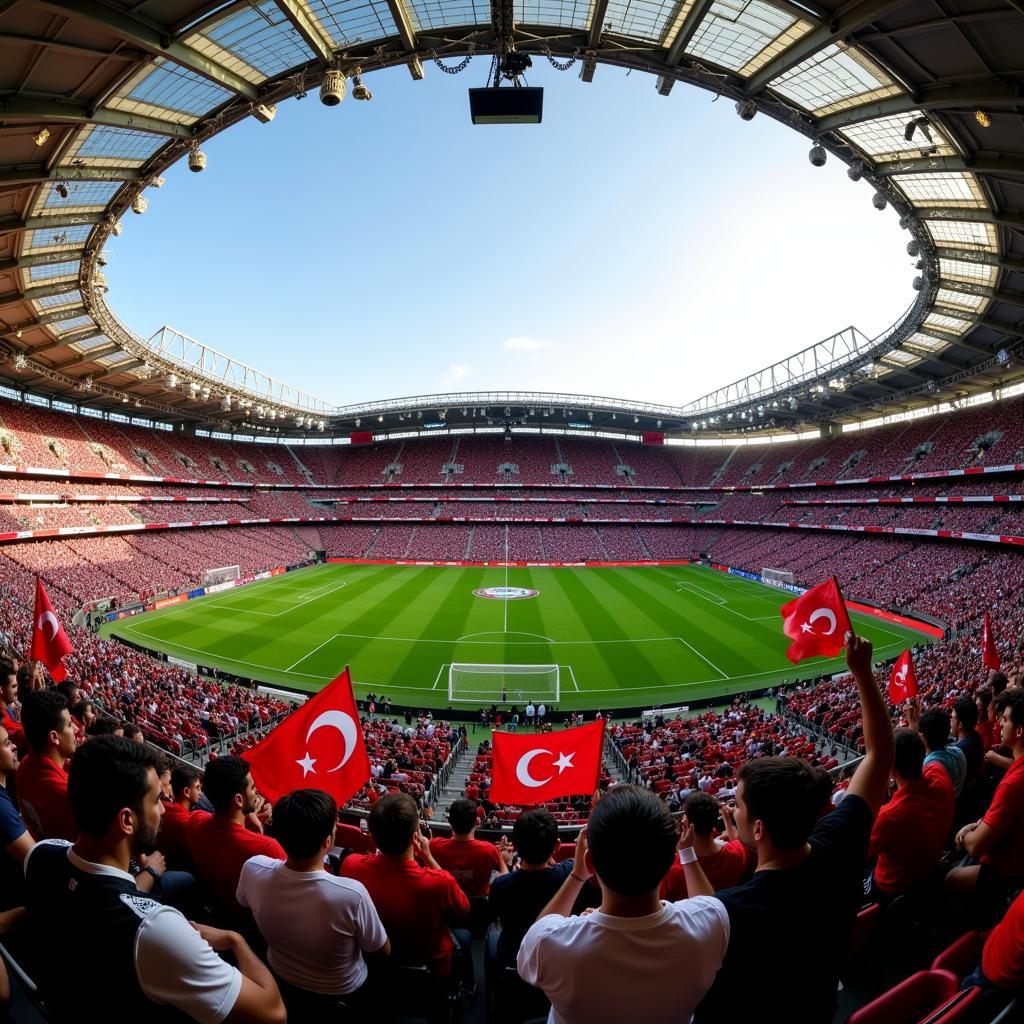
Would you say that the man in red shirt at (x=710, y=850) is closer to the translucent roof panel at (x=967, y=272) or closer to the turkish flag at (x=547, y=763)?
the turkish flag at (x=547, y=763)

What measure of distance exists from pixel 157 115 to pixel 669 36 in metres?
12.7

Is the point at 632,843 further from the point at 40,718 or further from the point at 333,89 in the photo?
the point at 333,89

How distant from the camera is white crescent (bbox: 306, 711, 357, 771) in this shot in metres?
6.14

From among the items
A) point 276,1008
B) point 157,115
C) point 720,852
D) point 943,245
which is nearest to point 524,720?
point 720,852

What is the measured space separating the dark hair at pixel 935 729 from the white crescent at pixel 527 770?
4.46 meters

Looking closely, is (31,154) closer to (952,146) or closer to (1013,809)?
(1013,809)

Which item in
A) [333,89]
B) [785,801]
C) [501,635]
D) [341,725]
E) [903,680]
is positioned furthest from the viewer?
[501,635]

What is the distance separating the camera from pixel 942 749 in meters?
5.00

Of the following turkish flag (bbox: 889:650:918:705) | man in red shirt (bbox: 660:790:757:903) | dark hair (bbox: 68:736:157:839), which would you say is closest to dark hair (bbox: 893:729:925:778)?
man in red shirt (bbox: 660:790:757:903)

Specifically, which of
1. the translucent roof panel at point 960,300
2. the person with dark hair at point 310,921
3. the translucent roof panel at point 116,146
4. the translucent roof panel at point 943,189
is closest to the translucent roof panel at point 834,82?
the translucent roof panel at point 943,189

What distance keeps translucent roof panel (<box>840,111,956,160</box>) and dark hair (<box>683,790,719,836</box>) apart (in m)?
16.8

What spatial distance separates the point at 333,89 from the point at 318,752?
1178cm

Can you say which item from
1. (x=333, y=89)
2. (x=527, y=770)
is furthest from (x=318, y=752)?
(x=333, y=89)

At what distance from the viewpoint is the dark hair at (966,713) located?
5.74m
